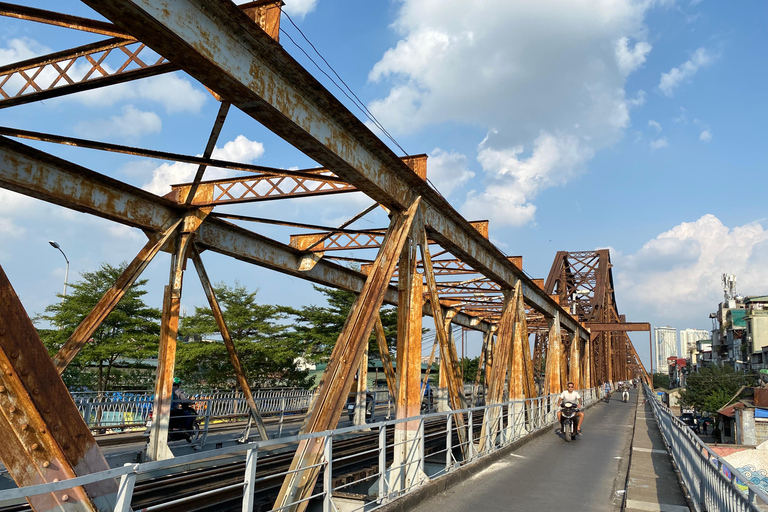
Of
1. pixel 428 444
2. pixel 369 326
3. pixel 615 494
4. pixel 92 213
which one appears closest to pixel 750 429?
pixel 428 444

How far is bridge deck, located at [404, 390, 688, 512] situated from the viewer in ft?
25.6

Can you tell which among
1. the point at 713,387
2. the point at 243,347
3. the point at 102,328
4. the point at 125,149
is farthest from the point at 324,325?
the point at 713,387

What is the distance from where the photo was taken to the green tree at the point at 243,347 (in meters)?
31.0

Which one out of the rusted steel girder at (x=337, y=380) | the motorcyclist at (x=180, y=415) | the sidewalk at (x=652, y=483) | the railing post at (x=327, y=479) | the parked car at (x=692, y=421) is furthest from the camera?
the parked car at (x=692, y=421)

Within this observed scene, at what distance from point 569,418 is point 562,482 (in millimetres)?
6479

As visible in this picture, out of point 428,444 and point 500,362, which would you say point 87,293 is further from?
point 500,362

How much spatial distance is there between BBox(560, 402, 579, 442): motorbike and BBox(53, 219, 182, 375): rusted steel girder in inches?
464

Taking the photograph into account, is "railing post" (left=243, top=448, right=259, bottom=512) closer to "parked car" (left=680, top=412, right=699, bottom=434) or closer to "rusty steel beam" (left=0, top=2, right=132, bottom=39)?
"rusty steel beam" (left=0, top=2, right=132, bottom=39)

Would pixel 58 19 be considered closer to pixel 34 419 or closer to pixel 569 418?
pixel 34 419

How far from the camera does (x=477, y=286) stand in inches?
827

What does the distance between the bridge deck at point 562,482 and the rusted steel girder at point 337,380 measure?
5.63ft

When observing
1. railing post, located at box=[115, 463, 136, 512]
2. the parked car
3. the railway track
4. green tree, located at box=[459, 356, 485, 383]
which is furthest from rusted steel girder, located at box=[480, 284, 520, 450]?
the parked car

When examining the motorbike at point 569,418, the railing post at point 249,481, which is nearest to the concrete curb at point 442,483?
the railing post at point 249,481

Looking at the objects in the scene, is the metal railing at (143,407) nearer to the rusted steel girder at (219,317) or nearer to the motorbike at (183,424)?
the motorbike at (183,424)
